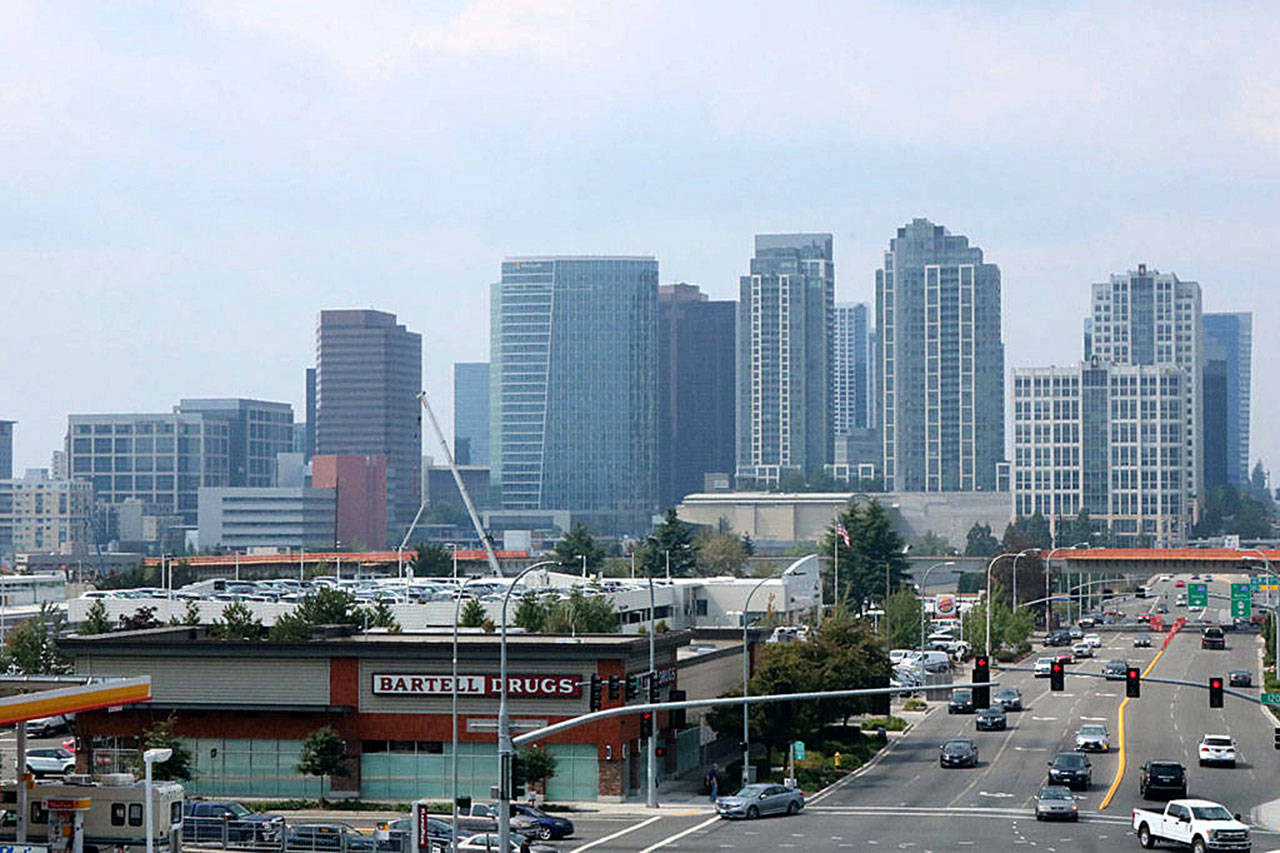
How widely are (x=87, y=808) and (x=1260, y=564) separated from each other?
16155 centimetres

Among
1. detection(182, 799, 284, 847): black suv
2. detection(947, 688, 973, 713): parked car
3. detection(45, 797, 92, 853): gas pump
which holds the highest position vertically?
detection(45, 797, 92, 853): gas pump

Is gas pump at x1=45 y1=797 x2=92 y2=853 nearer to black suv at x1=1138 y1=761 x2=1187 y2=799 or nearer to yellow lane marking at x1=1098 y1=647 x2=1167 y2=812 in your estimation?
yellow lane marking at x1=1098 y1=647 x2=1167 y2=812

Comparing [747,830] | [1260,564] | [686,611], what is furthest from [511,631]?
[1260,564]

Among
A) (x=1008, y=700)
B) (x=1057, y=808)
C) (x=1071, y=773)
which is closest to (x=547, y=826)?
(x=1057, y=808)

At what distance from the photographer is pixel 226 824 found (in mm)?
61312

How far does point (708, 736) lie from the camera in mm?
92188

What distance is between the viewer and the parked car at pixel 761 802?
70.3 m

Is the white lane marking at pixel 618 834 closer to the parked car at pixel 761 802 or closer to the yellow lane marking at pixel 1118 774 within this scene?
the parked car at pixel 761 802

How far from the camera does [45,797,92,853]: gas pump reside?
49.7 meters

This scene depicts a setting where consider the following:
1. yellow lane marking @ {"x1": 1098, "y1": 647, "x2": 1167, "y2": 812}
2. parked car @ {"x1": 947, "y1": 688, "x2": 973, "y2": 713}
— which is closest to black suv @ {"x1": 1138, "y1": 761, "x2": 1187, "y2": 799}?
yellow lane marking @ {"x1": 1098, "y1": 647, "x2": 1167, "y2": 812}

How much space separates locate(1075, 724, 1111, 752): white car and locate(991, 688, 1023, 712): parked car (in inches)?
708

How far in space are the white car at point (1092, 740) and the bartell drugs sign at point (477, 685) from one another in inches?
1056

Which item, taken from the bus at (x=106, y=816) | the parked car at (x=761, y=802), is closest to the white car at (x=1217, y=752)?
the parked car at (x=761, y=802)

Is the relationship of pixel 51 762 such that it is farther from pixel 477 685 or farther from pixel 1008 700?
pixel 1008 700
